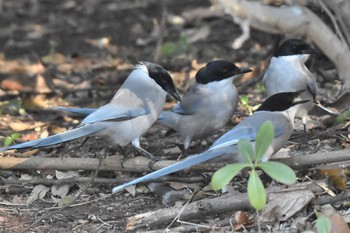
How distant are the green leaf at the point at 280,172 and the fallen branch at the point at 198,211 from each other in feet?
2.35

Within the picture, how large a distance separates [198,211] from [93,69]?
13.8 ft

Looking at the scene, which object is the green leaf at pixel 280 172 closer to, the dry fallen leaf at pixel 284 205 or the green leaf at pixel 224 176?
the green leaf at pixel 224 176

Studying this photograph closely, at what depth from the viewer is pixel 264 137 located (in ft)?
12.0

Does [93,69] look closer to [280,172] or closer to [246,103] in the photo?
[246,103]

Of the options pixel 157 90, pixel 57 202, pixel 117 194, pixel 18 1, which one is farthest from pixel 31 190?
pixel 18 1

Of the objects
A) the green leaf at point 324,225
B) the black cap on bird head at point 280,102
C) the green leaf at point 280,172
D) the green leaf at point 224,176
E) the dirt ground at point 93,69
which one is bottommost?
the dirt ground at point 93,69

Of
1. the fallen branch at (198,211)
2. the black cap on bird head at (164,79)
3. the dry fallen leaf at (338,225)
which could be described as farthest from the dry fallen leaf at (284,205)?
the black cap on bird head at (164,79)

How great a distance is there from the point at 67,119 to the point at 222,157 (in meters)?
2.46

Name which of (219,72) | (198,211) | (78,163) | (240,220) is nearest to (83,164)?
(78,163)

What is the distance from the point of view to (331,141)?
17.8ft

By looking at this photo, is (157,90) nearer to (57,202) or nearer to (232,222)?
(57,202)

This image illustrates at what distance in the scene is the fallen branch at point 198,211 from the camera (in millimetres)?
4297

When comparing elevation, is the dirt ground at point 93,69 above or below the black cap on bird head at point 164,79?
below

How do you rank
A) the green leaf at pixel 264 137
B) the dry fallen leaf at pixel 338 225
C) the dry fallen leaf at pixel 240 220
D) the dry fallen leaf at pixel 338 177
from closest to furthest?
the green leaf at pixel 264 137, the dry fallen leaf at pixel 338 225, the dry fallen leaf at pixel 240 220, the dry fallen leaf at pixel 338 177
